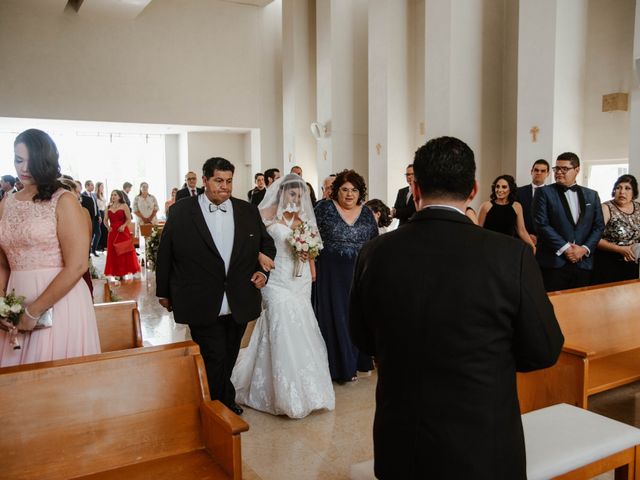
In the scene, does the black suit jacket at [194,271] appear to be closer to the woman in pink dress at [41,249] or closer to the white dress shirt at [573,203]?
the woman in pink dress at [41,249]

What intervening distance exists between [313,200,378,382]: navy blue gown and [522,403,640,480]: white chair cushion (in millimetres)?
2178

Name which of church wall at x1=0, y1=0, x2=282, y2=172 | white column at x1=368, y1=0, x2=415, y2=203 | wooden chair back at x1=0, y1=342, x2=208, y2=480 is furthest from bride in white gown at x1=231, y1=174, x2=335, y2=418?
church wall at x1=0, y1=0, x2=282, y2=172

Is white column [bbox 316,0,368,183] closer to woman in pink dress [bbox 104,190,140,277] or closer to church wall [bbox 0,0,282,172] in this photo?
church wall [bbox 0,0,282,172]

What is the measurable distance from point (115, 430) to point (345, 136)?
1141 cm

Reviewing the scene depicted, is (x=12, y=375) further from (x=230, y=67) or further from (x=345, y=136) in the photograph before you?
(x=230, y=67)

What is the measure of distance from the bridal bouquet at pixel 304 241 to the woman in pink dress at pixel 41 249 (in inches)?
73.1

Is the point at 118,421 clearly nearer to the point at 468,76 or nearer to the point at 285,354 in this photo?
the point at 285,354

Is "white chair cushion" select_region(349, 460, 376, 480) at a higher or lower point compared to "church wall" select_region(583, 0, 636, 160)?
lower

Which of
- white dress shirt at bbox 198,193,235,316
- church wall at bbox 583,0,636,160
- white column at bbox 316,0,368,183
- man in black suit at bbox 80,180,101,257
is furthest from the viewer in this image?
white column at bbox 316,0,368,183

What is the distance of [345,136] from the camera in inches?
526

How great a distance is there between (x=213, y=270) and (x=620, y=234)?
4.17 m

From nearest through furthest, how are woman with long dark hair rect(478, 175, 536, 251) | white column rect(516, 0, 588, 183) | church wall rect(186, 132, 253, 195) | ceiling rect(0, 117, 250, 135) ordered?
woman with long dark hair rect(478, 175, 536, 251) < white column rect(516, 0, 588, 183) < ceiling rect(0, 117, 250, 135) < church wall rect(186, 132, 253, 195)

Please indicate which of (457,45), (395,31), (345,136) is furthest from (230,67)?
(457,45)

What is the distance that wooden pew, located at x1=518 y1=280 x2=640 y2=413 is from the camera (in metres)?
3.46
